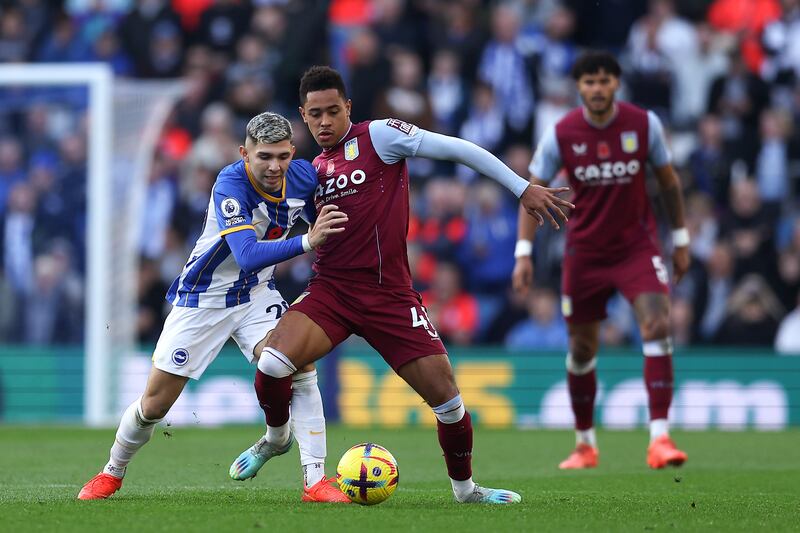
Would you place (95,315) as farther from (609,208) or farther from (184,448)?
(609,208)

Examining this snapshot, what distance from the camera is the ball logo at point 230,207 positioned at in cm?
692

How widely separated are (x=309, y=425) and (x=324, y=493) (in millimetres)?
391

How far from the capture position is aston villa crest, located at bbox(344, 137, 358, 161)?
711 centimetres

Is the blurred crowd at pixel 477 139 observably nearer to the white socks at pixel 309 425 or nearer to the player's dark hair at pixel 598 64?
the player's dark hair at pixel 598 64

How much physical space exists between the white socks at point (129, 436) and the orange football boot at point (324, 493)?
93 centimetres

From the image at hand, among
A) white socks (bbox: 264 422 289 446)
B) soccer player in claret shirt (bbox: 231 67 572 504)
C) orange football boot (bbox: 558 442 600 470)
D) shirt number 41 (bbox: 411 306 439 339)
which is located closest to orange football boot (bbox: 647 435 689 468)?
orange football boot (bbox: 558 442 600 470)

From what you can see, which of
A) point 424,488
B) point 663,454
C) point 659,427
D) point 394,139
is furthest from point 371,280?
point 659,427

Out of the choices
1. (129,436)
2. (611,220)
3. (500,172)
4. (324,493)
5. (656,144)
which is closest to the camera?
(500,172)

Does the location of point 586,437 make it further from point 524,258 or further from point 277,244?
point 277,244

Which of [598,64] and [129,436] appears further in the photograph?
[598,64]

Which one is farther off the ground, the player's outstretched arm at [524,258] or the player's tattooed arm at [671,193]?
the player's tattooed arm at [671,193]

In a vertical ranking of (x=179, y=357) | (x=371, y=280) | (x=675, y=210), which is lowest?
(x=179, y=357)

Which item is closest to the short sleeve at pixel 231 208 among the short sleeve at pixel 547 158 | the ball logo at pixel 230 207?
the ball logo at pixel 230 207

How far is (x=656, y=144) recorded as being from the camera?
9617mm
